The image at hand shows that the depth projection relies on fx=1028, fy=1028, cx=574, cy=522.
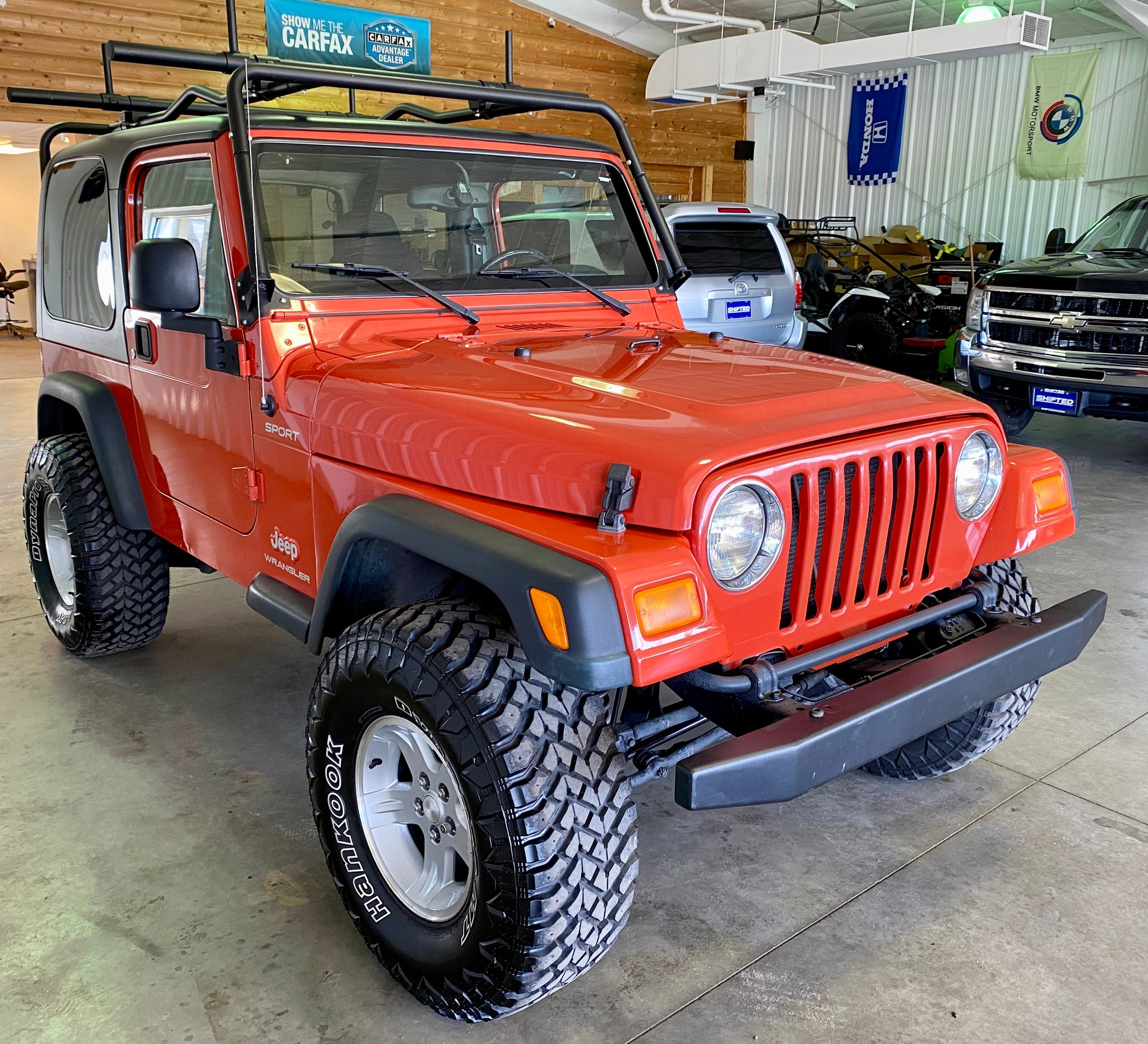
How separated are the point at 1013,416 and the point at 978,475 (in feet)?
21.4

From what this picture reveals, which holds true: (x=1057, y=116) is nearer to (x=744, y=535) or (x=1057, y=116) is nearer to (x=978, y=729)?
(x=978, y=729)

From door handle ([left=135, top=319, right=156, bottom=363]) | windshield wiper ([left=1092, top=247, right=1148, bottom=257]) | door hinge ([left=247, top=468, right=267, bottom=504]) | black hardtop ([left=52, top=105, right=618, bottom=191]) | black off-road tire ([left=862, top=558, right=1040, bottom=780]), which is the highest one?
black hardtop ([left=52, top=105, right=618, bottom=191])

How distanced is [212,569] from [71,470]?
716 millimetres

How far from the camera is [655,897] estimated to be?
2.48m

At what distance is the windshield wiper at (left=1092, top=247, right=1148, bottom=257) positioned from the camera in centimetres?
748

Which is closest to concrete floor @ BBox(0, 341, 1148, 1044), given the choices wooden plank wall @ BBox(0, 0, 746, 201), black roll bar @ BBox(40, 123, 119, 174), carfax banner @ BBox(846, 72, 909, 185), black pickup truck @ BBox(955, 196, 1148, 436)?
black roll bar @ BBox(40, 123, 119, 174)

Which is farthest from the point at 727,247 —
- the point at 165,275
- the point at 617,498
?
the point at 617,498

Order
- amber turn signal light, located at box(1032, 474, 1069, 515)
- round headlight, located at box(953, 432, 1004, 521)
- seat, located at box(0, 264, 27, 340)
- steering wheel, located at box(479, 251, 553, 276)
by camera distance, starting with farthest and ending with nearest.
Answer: seat, located at box(0, 264, 27, 340) → steering wheel, located at box(479, 251, 553, 276) → amber turn signal light, located at box(1032, 474, 1069, 515) → round headlight, located at box(953, 432, 1004, 521)

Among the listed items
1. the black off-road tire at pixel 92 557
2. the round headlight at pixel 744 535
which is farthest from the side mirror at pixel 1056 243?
the round headlight at pixel 744 535

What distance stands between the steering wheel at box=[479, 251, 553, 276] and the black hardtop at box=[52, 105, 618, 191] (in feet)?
1.07

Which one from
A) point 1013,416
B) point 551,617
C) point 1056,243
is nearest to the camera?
point 551,617

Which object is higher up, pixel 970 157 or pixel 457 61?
pixel 457 61

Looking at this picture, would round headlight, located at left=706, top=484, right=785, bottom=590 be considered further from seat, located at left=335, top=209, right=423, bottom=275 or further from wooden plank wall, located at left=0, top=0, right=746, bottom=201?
wooden plank wall, located at left=0, top=0, right=746, bottom=201

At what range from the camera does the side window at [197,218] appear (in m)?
2.67
